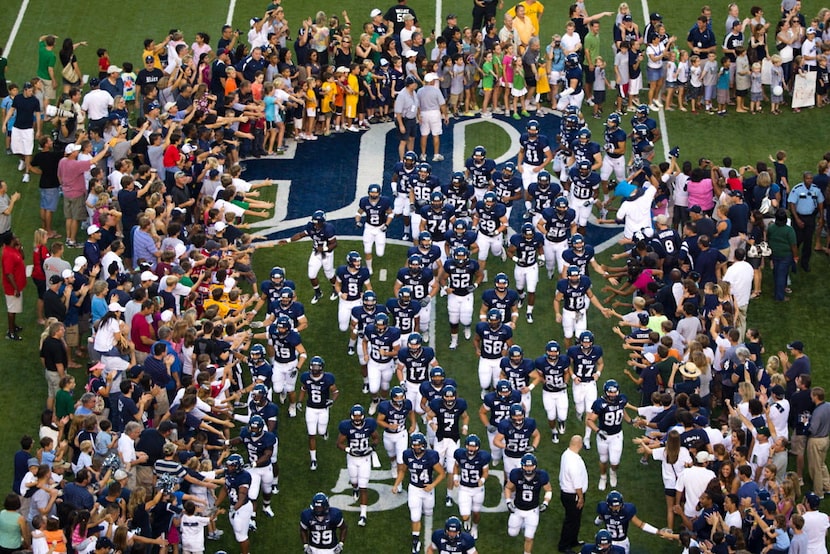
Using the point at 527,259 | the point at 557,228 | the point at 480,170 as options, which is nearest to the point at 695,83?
the point at 480,170

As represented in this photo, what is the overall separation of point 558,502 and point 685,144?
9.52 metres

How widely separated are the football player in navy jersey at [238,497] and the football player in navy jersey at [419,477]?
78.1 inches

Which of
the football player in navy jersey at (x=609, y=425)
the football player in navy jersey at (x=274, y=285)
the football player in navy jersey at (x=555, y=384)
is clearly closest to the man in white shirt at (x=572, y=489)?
the football player in navy jersey at (x=609, y=425)

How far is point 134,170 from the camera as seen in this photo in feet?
85.9

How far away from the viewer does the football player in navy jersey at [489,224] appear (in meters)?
25.3

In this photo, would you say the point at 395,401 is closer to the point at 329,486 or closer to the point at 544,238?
the point at 329,486

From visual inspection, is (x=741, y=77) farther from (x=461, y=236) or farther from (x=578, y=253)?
(x=461, y=236)


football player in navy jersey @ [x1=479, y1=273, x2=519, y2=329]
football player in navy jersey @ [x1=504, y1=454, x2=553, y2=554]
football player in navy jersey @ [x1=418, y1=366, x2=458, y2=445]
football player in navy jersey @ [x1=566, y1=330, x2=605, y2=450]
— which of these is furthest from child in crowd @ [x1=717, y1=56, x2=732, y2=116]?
football player in navy jersey @ [x1=504, y1=454, x2=553, y2=554]

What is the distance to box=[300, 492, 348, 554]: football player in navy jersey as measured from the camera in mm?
19812

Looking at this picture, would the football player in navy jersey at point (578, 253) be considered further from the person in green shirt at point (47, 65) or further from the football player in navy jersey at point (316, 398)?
the person in green shirt at point (47, 65)

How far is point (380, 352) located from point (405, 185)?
429cm

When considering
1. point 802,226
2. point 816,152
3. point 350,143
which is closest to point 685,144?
point 816,152

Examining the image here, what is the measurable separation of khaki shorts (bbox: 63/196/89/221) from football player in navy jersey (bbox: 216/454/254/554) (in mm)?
6901

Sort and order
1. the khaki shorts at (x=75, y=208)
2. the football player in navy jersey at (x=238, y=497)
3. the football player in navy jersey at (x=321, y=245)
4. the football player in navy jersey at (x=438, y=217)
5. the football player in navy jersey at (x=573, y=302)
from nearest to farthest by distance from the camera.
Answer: the football player in navy jersey at (x=238, y=497) → the football player in navy jersey at (x=573, y=302) → the football player in navy jersey at (x=321, y=245) → the football player in navy jersey at (x=438, y=217) → the khaki shorts at (x=75, y=208)
